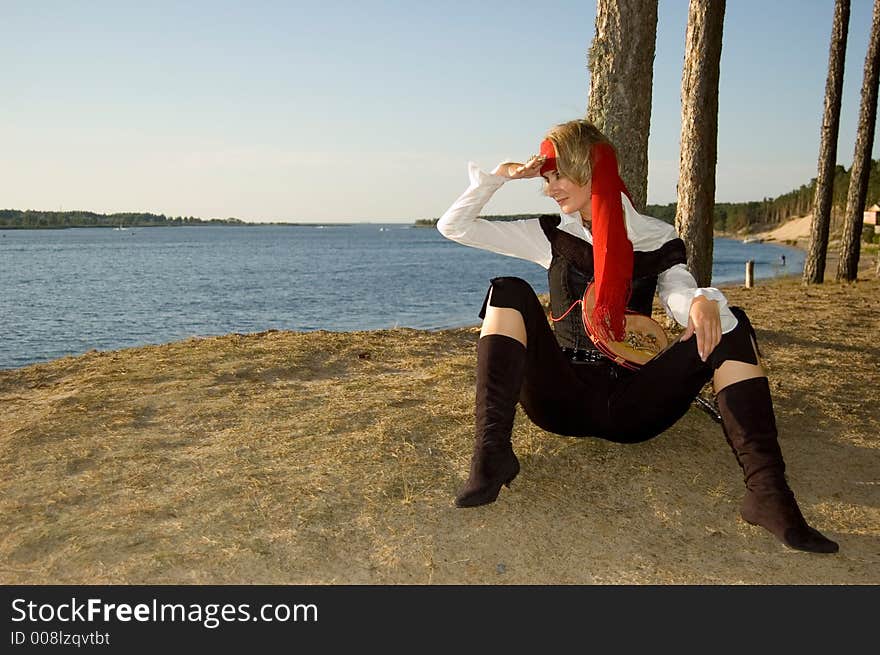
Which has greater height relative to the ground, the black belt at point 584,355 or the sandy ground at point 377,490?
the black belt at point 584,355

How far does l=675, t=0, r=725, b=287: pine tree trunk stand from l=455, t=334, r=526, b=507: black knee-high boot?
20.1ft

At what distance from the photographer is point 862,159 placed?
1797cm

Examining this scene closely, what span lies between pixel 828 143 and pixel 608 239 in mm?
16317

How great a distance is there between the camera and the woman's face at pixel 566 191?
13.4 feet

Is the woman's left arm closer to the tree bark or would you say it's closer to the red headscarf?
the red headscarf

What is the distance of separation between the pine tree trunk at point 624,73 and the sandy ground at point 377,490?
101 inches

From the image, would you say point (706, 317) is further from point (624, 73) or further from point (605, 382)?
point (624, 73)

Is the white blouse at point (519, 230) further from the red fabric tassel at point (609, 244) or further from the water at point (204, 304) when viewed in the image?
the water at point (204, 304)

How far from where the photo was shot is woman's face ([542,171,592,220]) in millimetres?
4074

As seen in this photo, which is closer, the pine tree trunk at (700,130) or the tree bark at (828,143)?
the pine tree trunk at (700,130)

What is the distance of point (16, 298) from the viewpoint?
135 feet

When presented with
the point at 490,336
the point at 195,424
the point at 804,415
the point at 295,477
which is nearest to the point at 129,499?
the point at 295,477

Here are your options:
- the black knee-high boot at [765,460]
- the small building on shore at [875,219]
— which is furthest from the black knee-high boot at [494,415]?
the small building on shore at [875,219]

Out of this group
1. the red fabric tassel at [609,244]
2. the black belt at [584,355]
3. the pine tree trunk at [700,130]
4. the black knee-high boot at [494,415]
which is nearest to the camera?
the black knee-high boot at [494,415]
